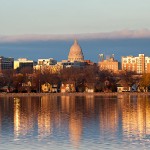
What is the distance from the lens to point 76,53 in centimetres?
17862

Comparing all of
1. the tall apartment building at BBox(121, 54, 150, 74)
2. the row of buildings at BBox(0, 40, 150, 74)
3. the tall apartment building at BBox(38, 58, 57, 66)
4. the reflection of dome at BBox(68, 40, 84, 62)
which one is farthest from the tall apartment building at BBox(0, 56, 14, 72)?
the tall apartment building at BBox(121, 54, 150, 74)

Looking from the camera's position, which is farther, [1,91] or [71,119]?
[1,91]

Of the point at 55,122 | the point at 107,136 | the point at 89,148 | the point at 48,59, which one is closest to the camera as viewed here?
the point at 89,148

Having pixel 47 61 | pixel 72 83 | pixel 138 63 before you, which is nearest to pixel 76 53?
pixel 47 61

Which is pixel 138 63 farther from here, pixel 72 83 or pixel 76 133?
pixel 76 133

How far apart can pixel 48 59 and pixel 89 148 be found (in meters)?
171

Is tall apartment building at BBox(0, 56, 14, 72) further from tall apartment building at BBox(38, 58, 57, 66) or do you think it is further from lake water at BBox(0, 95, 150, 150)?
lake water at BBox(0, 95, 150, 150)

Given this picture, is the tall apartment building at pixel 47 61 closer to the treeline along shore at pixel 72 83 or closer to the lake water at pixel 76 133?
the treeline along shore at pixel 72 83

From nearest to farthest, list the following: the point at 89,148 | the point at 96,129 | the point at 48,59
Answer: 1. the point at 89,148
2. the point at 96,129
3. the point at 48,59

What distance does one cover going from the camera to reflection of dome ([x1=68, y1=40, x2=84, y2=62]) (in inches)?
6934

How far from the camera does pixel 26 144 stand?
2278cm

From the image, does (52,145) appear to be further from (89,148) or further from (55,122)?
(55,122)

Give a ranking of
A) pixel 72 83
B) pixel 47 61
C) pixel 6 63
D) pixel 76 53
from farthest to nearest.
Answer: pixel 47 61 → pixel 76 53 → pixel 6 63 → pixel 72 83

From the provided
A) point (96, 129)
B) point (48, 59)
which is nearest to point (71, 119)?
point (96, 129)
